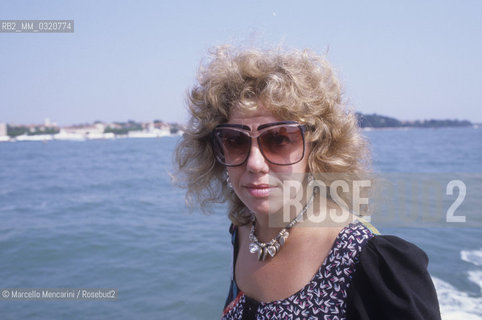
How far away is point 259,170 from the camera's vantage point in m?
1.60

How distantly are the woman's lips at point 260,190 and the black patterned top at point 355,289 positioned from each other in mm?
357

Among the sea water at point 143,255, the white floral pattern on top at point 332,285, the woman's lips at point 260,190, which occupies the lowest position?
the sea water at point 143,255

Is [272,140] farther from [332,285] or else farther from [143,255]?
[143,255]

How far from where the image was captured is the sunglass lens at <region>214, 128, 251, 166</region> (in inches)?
64.6

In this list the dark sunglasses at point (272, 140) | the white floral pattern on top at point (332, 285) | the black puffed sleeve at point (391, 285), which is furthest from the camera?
the dark sunglasses at point (272, 140)

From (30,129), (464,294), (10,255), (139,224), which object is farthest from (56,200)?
(30,129)

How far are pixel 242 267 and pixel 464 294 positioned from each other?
5.12 meters

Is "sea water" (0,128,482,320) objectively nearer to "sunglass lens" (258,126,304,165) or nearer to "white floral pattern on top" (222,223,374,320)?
"sunglass lens" (258,126,304,165)

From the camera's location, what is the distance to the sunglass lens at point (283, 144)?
1570 mm

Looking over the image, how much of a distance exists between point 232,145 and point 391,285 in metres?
0.82

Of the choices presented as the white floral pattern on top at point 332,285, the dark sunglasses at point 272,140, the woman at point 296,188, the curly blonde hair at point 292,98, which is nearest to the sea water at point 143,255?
the curly blonde hair at point 292,98

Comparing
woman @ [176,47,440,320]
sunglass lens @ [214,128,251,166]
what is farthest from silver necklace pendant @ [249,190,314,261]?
sunglass lens @ [214,128,251,166]

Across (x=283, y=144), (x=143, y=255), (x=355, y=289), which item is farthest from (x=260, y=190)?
(x=143, y=255)

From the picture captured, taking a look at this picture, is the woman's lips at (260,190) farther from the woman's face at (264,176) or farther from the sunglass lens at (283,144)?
the sunglass lens at (283,144)
